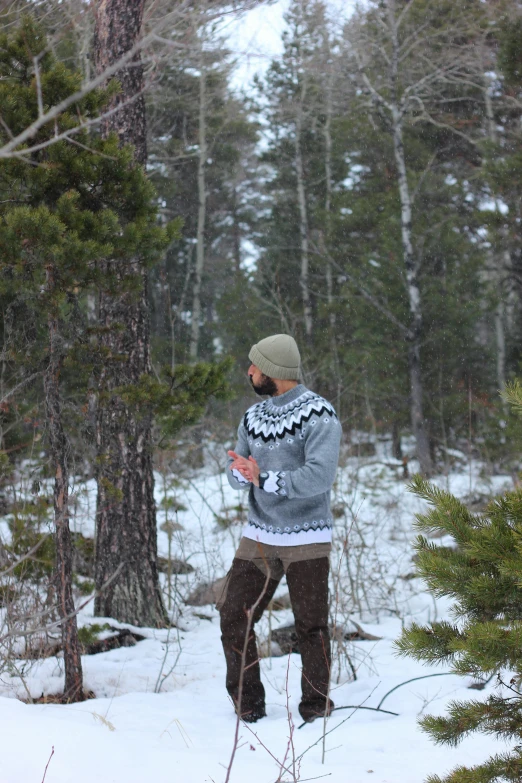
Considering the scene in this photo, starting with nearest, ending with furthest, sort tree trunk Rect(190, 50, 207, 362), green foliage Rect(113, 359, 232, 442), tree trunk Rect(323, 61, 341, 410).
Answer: green foliage Rect(113, 359, 232, 442) < tree trunk Rect(323, 61, 341, 410) < tree trunk Rect(190, 50, 207, 362)

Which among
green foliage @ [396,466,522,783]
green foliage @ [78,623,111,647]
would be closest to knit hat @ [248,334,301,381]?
green foliage @ [396,466,522,783]

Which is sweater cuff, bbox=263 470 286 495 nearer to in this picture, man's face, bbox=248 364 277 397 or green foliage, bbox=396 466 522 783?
man's face, bbox=248 364 277 397

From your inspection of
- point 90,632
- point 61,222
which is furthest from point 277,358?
point 90,632

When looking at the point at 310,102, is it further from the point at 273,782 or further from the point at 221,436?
the point at 273,782

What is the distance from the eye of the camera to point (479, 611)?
2156 millimetres

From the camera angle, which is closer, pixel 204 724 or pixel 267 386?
pixel 204 724

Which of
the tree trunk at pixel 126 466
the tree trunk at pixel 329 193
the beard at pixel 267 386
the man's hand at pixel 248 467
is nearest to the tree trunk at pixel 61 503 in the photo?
the man's hand at pixel 248 467

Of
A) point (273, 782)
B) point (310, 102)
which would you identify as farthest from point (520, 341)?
point (273, 782)

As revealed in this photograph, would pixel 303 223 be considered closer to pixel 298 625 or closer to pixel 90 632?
pixel 90 632

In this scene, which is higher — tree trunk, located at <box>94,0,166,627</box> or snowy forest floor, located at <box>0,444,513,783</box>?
tree trunk, located at <box>94,0,166,627</box>

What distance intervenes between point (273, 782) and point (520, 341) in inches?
481

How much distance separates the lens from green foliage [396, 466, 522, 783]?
6.39 feet

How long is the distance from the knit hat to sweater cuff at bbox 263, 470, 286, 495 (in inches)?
20.6

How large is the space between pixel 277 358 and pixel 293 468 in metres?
0.56
